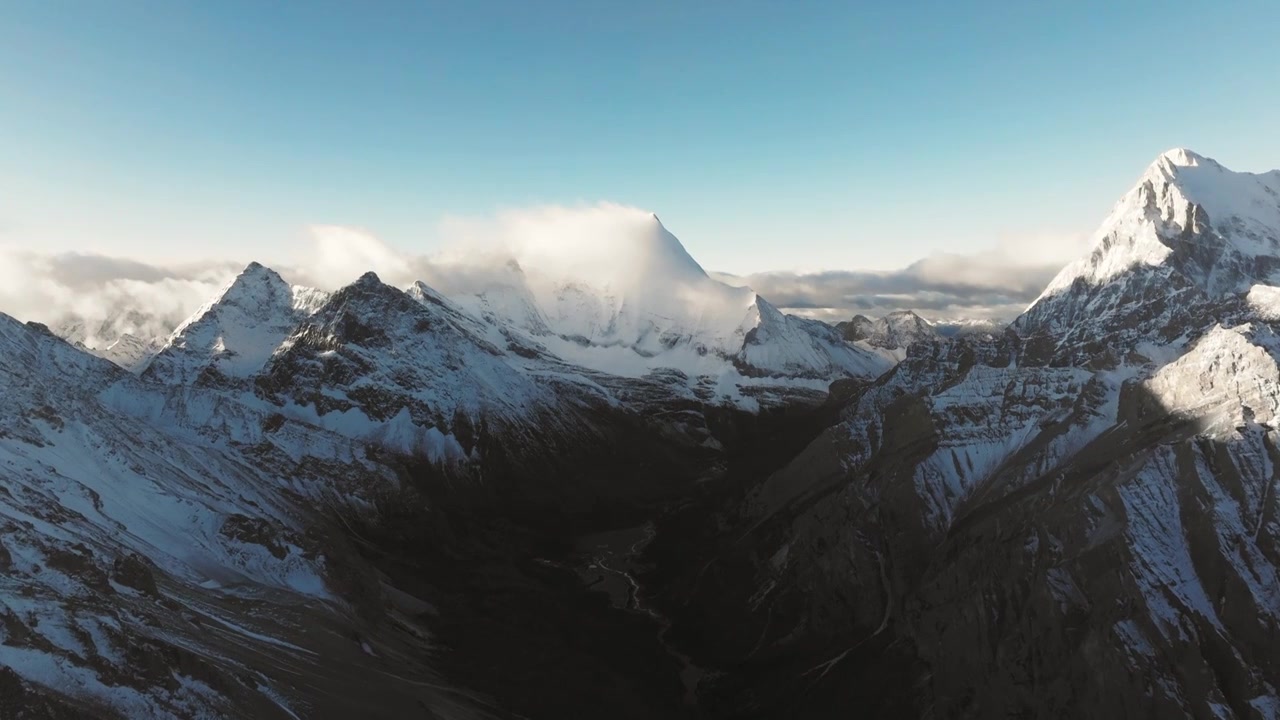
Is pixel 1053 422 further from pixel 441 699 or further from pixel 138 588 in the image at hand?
pixel 138 588

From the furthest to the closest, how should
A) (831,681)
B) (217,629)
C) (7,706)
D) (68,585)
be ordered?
(831,681) < (217,629) < (68,585) < (7,706)

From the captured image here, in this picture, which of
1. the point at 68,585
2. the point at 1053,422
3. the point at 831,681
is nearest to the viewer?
the point at 68,585

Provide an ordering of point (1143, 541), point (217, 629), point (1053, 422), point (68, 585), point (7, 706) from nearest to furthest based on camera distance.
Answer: point (7, 706), point (68, 585), point (1143, 541), point (217, 629), point (1053, 422)

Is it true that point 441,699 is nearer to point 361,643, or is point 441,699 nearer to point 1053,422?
point 361,643

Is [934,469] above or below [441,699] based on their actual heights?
above

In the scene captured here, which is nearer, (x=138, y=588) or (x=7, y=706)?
(x=7, y=706)

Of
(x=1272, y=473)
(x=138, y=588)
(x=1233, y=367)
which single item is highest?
(x=1233, y=367)

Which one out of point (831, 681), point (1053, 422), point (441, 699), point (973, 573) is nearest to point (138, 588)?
point (441, 699)

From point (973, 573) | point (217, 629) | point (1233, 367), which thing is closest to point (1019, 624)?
point (973, 573)

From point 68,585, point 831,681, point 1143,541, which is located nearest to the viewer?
point 68,585
